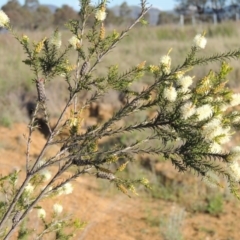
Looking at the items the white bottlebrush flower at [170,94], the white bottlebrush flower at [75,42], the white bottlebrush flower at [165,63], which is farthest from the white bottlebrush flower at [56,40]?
the white bottlebrush flower at [170,94]

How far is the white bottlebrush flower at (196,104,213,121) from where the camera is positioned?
6.89 feet

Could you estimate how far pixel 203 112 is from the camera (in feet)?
6.91

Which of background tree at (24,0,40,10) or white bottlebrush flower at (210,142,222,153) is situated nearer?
white bottlebrush flower at (210,142,222,153)

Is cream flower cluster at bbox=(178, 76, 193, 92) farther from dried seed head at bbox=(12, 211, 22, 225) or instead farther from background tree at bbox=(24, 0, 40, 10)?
background tree at bbox=(24, 0, 40, 10)

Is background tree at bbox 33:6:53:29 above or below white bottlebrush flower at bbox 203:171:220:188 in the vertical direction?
above

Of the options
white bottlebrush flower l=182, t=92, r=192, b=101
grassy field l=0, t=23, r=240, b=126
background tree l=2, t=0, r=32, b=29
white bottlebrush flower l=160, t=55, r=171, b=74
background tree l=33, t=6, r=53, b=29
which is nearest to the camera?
white bottlebrush flower l=182, t=92, r=192, b=101

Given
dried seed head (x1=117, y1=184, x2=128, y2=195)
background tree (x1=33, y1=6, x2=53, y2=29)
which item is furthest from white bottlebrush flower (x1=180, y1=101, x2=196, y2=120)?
background tree (x1=33, y1=6, x2=53, y2=29)

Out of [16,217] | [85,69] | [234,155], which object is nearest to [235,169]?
[234,155]

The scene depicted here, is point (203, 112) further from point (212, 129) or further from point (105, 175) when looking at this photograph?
point (105, 175)

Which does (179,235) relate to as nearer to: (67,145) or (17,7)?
(67,145)

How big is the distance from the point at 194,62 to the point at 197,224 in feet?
16.2

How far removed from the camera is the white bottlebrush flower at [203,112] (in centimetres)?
210

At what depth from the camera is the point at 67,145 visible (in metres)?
2.51

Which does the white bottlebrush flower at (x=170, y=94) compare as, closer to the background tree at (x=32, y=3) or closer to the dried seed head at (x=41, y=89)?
the dried seed head at (x=41, y=89)
